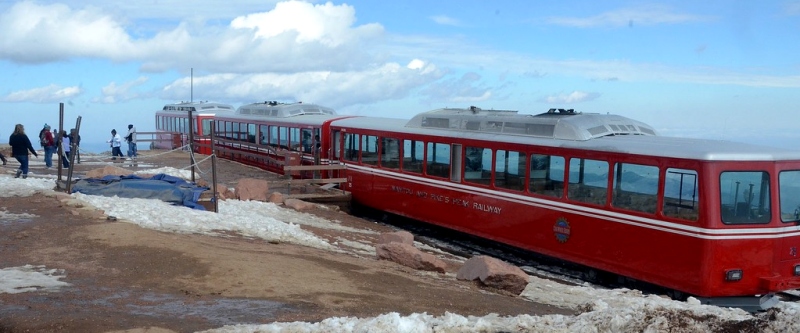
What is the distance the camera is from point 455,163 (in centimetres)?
1734

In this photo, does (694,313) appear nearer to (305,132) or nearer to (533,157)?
(533,157)

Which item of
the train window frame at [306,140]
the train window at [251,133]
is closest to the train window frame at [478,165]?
the train window frame at [306,140]

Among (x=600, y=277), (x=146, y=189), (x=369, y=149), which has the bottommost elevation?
(x=600, y=277)

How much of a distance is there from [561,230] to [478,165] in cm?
317

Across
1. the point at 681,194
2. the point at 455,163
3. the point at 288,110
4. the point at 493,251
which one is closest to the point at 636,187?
the point at 681,194

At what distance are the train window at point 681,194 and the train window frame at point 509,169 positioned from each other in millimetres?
3518

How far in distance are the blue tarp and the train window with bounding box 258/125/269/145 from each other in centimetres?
1409

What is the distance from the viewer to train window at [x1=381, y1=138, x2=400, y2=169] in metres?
19.8

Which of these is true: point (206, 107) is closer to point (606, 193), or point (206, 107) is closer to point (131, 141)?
point (131, 141)

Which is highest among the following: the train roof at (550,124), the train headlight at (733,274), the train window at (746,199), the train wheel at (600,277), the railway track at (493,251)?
the train roof at (550,124)

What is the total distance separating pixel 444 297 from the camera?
9.34 m

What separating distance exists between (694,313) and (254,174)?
22793 millimetres

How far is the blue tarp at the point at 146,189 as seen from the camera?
1593 centimetres

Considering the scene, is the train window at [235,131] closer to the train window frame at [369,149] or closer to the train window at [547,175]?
the train window frame at [369,149]
